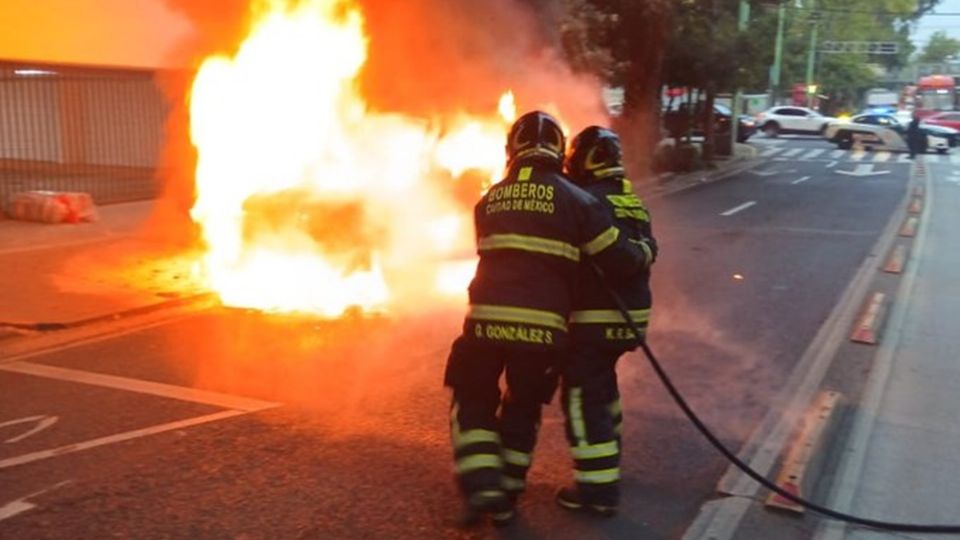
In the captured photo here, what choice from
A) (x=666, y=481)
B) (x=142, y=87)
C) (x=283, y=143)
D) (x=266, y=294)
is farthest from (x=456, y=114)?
(x=142, y=87)

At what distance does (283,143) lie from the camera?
29.6ft

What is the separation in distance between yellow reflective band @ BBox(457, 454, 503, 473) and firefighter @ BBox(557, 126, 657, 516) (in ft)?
1.23

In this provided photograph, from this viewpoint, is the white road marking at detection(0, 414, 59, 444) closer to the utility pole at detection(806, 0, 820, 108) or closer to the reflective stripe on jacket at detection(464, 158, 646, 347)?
the reflective stripe on jacket at detection(464, 158, 646, 347)

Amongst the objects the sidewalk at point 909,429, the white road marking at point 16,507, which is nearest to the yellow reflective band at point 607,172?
the sidewalk at point 909,429

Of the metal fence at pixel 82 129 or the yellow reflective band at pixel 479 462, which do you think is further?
the metal fence at pixel 82 129

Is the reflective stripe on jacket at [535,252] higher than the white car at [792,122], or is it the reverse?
the reflective stripe on jacket at [535,252]

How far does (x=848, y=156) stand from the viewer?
34.4 metres

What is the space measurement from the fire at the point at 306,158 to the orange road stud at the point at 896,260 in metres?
4.87

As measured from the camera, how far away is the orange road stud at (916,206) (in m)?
17.0

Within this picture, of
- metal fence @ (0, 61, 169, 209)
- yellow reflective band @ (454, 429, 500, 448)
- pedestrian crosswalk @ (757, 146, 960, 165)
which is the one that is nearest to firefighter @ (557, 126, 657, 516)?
yellow reflective band @ (454, 429, 500, 448)

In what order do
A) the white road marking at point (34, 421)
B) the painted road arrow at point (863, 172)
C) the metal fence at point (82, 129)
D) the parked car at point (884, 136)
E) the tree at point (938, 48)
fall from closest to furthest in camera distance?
the white road marking at point (34, 421), the metal fence at point (82, 129), the painted road arrow at point (863, 172), the parked car at point (884, 136), the tree at point (938, 48)

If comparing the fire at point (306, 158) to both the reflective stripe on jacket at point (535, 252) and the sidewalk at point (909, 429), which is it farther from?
the reflective stripe on jacket at point (535, 252)

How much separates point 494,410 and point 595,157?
1.17 meters

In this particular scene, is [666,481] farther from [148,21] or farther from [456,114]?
[148,21]
